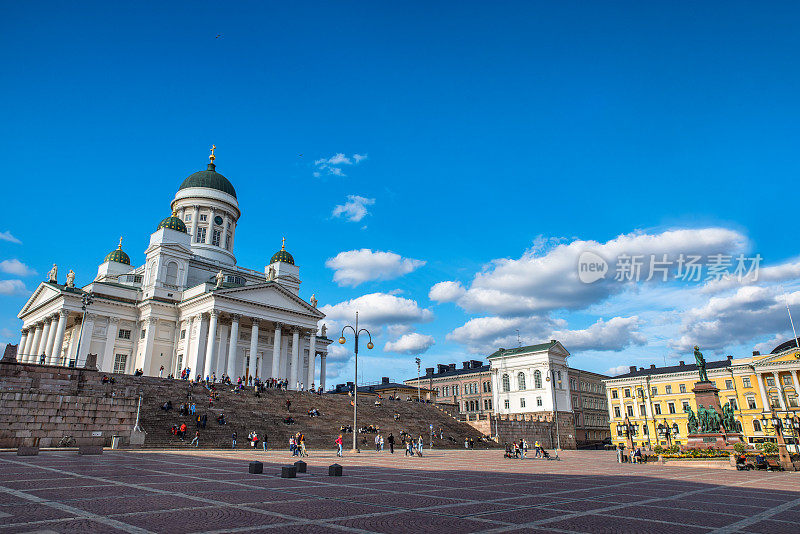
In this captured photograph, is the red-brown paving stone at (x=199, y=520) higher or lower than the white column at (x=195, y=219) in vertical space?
lower

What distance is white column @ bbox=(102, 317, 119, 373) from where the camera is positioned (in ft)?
185

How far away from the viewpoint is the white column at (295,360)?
59.1 metres

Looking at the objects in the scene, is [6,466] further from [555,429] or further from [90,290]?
[555,429]

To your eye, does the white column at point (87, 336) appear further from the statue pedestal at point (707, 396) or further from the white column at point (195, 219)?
the statue pedestal at point (707, 396)

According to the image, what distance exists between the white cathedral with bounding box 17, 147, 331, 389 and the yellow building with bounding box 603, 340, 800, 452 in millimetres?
40384

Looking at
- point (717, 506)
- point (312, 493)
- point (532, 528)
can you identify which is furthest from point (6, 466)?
point (717, 506)

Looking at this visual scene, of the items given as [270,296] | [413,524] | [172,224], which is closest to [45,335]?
[172,224]

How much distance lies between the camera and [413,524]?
8.96 metres

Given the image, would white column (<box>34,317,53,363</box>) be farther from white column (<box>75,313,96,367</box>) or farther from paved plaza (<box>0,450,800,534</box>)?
paved plaza (<box>0,450,800,534</box>)

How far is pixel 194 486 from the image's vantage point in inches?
528

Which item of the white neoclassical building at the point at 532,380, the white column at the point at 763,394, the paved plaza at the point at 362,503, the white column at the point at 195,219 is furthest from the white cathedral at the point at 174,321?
the white column at the point at 763,394

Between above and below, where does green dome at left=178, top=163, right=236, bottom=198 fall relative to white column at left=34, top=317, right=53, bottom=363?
above

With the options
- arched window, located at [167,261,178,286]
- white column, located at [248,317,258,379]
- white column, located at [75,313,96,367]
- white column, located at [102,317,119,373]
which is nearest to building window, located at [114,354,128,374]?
white column, located at [102,317,119,373]

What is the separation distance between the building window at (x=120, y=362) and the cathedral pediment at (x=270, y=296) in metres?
14.3
